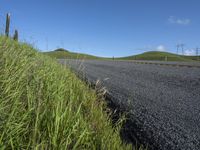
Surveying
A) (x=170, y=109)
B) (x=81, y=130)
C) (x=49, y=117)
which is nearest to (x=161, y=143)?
(x=81, y=130)

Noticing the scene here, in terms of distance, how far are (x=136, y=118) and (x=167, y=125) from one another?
0.47m

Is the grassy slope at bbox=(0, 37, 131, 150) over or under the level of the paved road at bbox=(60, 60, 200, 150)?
over

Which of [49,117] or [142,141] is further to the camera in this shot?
[142,141]

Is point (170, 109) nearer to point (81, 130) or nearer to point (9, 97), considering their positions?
point (81, 130)

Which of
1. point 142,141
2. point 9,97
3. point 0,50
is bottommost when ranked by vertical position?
point 142,141

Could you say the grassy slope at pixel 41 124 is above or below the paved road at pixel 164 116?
above

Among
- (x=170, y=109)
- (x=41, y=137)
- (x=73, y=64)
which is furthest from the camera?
(x=73, y=64)

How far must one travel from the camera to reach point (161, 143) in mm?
3256

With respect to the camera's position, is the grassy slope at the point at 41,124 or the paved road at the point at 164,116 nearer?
the grassy slope at the point at 41,124

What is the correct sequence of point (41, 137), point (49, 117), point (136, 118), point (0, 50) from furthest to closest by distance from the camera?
1. point (0, 50)
2. point (136, 118)
3. point (49, 117)
4. point (41, 137)

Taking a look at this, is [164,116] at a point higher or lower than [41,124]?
lower

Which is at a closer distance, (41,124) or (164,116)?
(41,124)

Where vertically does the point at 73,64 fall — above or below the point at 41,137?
above

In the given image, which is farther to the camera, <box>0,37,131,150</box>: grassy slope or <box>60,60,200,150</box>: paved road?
<box>60,60,200,150</box>: paved road
